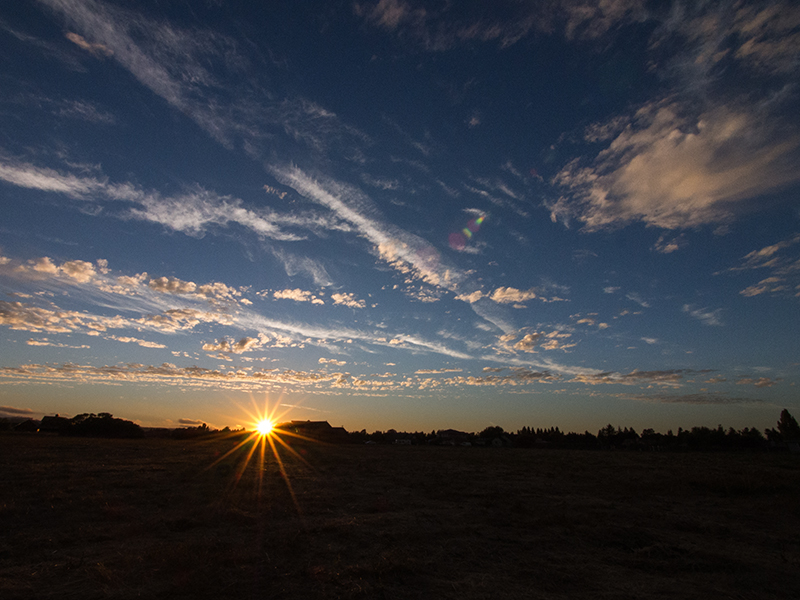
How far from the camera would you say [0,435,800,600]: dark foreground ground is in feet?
19.2

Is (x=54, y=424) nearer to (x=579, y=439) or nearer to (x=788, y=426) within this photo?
(x=579, y=439)

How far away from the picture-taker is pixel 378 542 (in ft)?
27.0

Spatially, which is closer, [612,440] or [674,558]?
[674,558]

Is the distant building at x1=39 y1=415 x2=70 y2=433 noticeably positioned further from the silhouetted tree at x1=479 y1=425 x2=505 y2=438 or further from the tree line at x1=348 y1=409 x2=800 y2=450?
the silhouetted tree at x1=479 y1=425 x2=505 y2=438

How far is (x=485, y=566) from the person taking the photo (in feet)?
23.2

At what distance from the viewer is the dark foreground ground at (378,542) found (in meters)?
5.86

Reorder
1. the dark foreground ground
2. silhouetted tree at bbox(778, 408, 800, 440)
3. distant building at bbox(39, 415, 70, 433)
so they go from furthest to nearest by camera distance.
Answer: silhouetted tree at bbox(778, 408, 800, 440)
distant building at bbox(39, 415, 70, 433)
the dark foreground ground

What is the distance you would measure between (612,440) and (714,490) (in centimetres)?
9022

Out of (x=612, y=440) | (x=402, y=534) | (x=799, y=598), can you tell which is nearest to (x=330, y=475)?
(x=402, y=534)

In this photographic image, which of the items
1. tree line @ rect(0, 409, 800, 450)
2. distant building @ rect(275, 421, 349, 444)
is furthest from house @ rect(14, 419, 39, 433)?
distant building @ rect(275, 421, 349, 444)

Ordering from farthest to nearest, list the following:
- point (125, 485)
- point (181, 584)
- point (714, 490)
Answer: point (714, 490)
point (125, 485)
point (181, 584)

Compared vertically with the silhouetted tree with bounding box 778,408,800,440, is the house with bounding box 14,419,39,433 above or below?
below

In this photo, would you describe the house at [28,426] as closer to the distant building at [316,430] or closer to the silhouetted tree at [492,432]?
the distant building at [316,430]

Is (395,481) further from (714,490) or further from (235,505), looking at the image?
(714,490)
